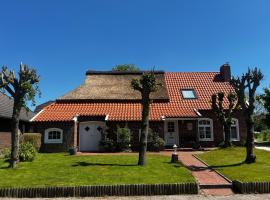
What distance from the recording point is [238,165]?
54.7ft

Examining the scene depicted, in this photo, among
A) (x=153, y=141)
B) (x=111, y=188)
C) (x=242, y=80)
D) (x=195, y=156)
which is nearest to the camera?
(x=111, y=188)

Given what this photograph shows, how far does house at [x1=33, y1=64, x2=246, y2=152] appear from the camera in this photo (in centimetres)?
2514

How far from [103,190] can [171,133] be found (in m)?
15.8

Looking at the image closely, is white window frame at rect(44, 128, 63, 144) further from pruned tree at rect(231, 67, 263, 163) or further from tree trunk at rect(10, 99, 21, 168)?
pruned tree at rect(231, 67, 263, 163)

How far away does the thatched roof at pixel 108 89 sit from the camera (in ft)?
93.6

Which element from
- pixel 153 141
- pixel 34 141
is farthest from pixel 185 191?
pixel 34 141

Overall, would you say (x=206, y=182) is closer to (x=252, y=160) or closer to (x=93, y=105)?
(x=252, y=160)

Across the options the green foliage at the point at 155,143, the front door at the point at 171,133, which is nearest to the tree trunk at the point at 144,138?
the green foliage at the point at 155,143

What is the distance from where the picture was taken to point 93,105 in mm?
27906

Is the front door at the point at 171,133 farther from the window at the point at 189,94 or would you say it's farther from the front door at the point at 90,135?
the front door at the point at 90,135

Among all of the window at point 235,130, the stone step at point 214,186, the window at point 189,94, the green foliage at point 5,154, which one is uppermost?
the window at point 189,94

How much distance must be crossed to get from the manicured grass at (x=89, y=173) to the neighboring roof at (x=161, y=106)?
853 centimetres

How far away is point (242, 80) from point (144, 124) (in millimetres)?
6236

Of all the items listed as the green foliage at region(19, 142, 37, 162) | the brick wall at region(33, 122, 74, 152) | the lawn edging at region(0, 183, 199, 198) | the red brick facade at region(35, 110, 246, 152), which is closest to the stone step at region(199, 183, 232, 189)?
the lawn edging at region(0, 183, 199, 198)
